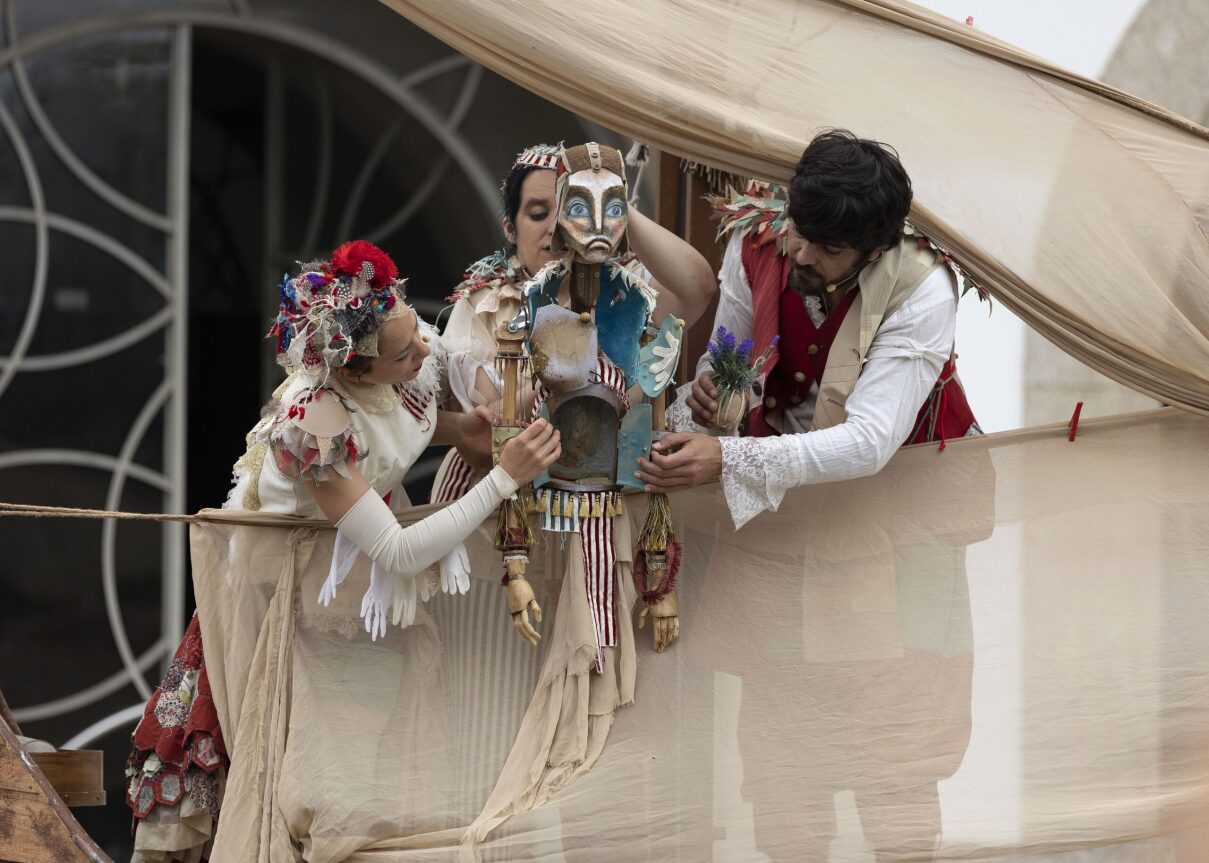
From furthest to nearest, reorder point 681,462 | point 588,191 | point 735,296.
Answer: point 735,296
point 681,462
point 588,191

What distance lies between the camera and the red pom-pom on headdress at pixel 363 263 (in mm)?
2527

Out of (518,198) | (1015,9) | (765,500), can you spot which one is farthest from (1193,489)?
(1015,9)

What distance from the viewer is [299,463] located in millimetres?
2529

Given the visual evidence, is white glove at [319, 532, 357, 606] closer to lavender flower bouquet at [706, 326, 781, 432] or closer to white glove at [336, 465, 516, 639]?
white glove at [336, 465, 516, 639]

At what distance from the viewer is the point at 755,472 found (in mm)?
2562

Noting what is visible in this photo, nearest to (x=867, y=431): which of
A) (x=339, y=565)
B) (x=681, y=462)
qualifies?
(x=681, y=462)

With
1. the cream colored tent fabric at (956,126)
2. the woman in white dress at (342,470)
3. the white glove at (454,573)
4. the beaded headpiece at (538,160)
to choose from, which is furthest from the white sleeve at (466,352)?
the cream colored tent fabric at (956,126)

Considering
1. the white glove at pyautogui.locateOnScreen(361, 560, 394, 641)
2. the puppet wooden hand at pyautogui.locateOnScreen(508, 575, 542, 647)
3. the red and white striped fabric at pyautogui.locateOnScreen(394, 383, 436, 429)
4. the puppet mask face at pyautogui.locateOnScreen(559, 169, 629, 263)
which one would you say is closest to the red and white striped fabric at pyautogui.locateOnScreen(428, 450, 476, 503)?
the red and white striped fabric at pyautogui.locateOnScreen(394, 383, 436, 429)

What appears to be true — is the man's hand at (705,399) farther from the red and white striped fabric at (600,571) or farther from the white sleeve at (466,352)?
the white sleeve at (466,352)

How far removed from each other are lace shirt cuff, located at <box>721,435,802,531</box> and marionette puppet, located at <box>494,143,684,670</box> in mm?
135

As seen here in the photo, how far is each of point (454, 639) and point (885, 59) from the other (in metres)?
1.29

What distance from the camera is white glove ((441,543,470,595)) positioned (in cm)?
262

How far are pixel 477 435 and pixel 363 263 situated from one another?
46 centimetres

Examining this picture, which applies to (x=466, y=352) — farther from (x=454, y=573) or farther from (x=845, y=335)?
(x=845, y=335)
